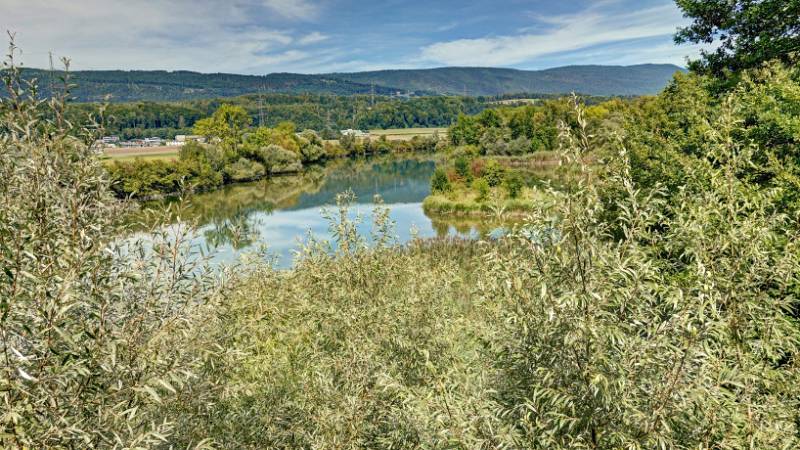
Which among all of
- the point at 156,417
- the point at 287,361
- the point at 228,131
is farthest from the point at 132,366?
the point at 228,131

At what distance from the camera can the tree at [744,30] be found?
1778 centimetres

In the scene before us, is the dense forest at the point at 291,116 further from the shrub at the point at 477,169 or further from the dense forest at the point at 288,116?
the shrub at the point at 477,169

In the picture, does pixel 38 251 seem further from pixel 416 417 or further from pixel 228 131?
pixel 228 131

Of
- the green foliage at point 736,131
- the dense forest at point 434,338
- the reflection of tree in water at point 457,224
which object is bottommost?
the reflection of tree in water at point 457,224

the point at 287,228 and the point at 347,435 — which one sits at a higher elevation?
the point at 347,435

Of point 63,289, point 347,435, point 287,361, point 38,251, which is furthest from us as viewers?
point 287,361

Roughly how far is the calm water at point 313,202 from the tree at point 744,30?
42.0ft

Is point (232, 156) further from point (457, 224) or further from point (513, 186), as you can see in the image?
point (513, 186)

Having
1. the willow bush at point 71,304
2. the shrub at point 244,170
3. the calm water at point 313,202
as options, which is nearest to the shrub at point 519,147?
the calm water at point 313,202

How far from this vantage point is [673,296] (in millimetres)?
4227

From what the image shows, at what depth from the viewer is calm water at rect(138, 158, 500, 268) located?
121 ft

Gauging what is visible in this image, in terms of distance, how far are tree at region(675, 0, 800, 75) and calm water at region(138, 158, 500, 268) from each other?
1280cm

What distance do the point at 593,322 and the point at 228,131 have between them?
88381mm

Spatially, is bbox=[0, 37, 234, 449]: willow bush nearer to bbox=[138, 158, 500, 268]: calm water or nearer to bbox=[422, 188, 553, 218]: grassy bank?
bbox=[138, 158, 500, 268]: calm water
